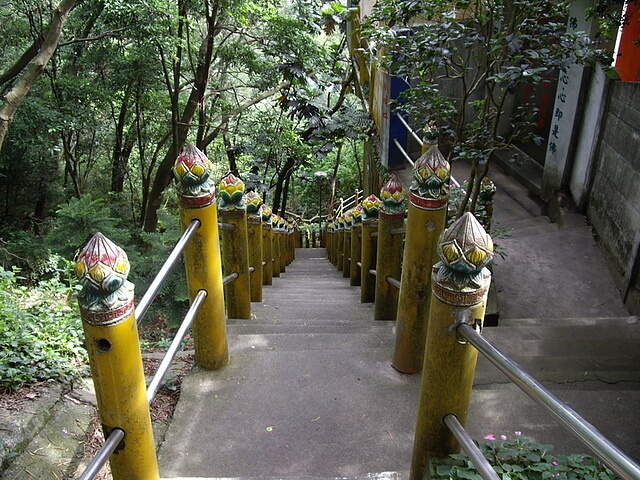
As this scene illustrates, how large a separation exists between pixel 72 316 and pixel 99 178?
→ 10775 mm

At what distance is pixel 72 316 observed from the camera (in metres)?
3.99

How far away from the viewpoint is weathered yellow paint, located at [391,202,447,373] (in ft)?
8.79

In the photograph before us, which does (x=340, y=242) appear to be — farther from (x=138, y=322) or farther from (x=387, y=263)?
(x=138, y=322)

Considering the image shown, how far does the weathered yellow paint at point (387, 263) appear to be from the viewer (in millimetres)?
3342

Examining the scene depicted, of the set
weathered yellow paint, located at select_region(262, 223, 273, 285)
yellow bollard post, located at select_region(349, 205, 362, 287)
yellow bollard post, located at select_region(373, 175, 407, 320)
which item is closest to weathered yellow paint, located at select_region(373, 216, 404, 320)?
yellow bollard post, located at select_region(373, 175, 407, 320)

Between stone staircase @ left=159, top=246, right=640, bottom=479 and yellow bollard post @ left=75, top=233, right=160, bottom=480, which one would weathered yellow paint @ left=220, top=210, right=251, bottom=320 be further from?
yellow bollard post @ left=75, top=233, right=160, bottom=480

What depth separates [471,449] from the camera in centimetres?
153

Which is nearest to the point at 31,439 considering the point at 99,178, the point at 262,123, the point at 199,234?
→ the point at 199,234

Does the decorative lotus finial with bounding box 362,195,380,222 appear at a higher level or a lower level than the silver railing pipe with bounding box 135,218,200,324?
lower

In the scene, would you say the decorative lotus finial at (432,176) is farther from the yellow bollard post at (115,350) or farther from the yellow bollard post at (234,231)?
the yellow bollard post at (115,350)

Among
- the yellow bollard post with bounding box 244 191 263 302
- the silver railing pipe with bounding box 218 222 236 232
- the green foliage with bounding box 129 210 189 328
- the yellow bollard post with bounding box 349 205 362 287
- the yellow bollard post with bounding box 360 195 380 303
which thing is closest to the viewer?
the silver railing pipe with bounding box 218 222 236 232

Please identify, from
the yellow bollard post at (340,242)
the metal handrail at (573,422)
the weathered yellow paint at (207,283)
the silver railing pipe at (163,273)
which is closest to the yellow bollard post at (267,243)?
the yellow bollard post at (340,242)

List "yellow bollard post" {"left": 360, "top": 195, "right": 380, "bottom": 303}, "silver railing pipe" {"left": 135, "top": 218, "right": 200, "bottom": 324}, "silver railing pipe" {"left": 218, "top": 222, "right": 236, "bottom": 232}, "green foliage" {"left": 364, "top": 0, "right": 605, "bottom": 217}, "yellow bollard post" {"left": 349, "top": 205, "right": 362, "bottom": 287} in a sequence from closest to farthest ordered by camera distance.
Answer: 1. "silver railing pipe" {"left": 135, "top": 218, "right": 200, "bottom": 324}
2. "silver railing pipe" {"left": 218, "top": 222, "right": 236, "bottom": 232}
3. "green foliage" {"left": 364, "top": 0, "right": 605, "bottom": 217}
4. "yellow bollard post" {"left": 360, "top": 195, "right": 380, "bottom": 303}
5. "yellow bollard post" {"left": 349, "top": 205, "right": 362, "bottom": 287}

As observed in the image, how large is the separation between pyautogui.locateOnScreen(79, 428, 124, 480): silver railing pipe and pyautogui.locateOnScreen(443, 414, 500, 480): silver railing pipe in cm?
107
